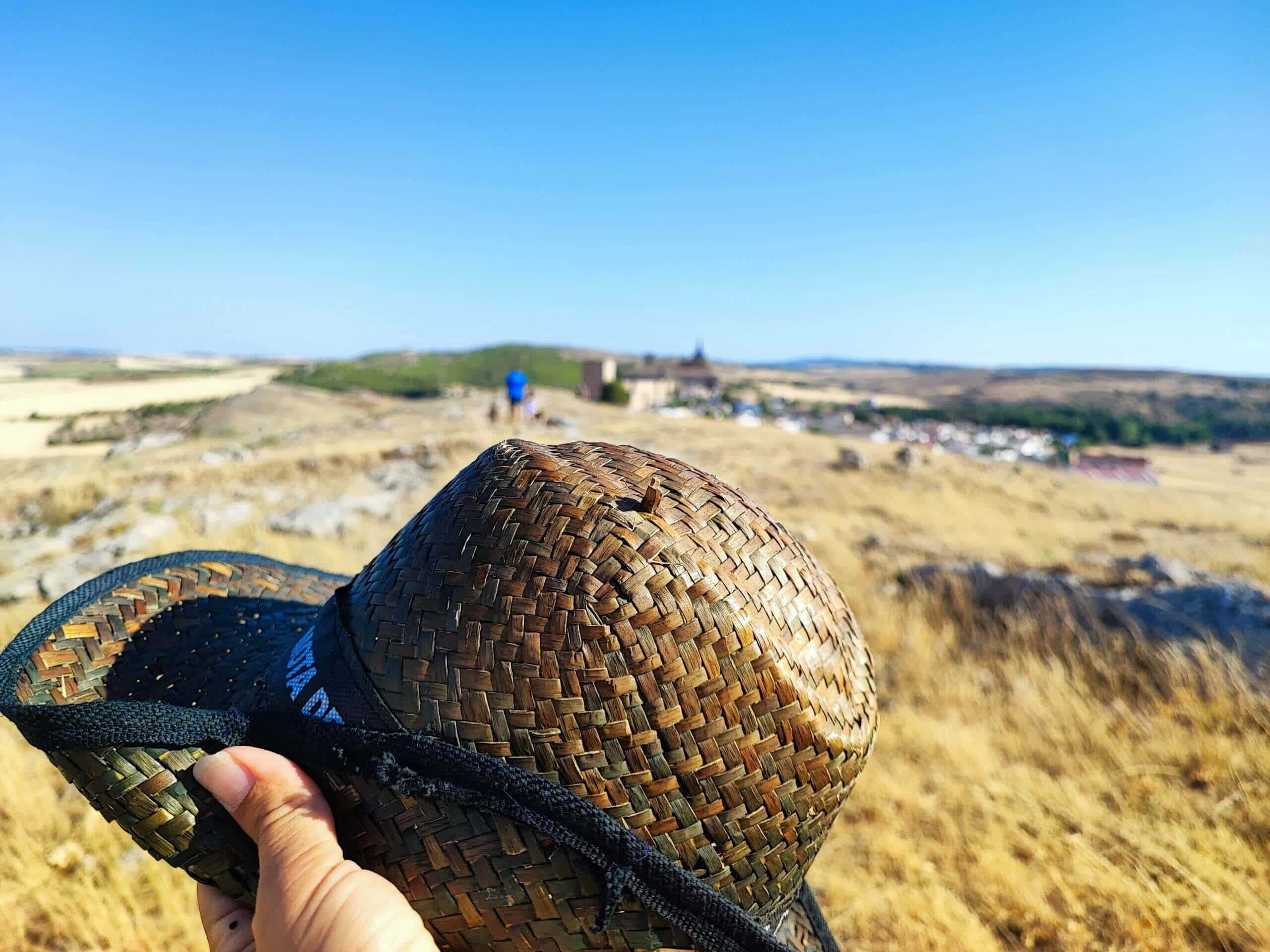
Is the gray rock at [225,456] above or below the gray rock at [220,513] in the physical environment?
below

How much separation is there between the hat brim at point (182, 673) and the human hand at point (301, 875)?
0.04 metres

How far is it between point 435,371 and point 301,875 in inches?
3052

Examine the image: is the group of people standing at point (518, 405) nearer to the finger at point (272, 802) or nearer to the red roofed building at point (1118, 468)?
the finger at point (272, 802)

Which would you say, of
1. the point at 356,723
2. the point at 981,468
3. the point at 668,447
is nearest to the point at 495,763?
the point at 356,723

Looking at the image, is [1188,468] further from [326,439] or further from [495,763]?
[495,763]

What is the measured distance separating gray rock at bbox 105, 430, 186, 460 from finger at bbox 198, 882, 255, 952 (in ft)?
77.1

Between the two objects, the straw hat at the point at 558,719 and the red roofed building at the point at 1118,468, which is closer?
the straw hat at the point at 558,719

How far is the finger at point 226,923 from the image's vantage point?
154 cm

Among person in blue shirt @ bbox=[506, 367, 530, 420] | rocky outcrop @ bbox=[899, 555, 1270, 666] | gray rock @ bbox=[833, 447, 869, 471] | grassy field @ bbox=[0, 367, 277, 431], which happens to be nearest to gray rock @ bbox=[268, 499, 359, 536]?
rocky outcrop @ bbox=[899, 555, 1270, 666]

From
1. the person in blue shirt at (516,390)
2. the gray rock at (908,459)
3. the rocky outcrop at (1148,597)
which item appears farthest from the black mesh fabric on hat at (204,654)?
the person in blue shirt at (516,390)

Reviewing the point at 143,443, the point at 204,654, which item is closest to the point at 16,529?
the point at 204,654

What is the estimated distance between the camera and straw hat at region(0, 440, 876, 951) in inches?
46.7

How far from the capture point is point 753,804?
4.05 feet

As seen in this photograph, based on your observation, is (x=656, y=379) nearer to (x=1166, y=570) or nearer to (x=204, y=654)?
(x=1166, y=570)
